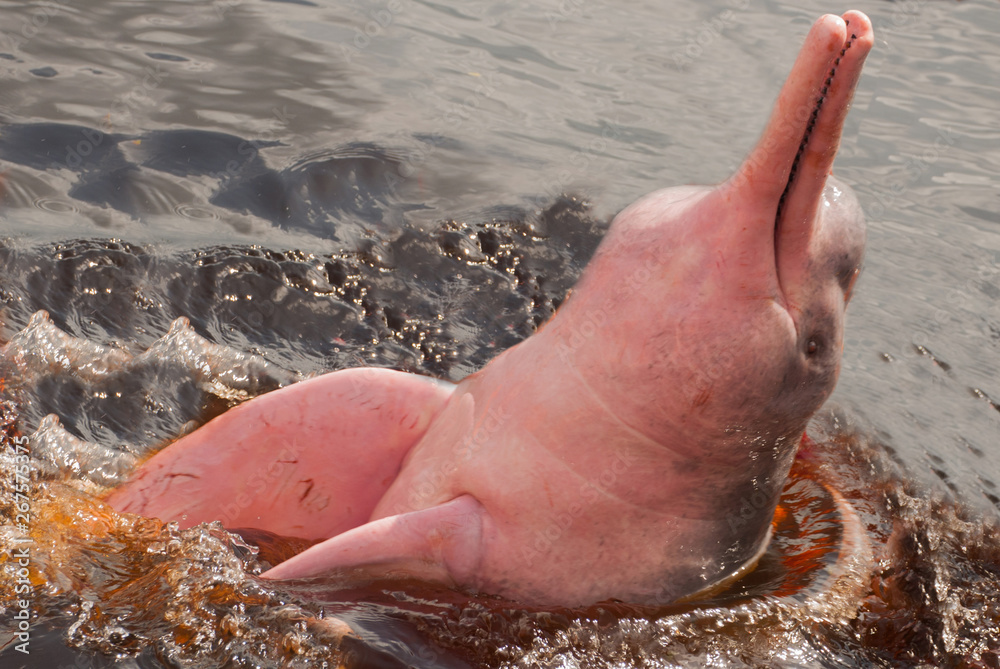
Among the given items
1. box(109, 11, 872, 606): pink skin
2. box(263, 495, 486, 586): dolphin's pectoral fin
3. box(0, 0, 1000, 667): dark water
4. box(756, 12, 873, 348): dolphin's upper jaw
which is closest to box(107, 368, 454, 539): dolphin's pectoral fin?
box(109, 11, 872, 606): pink skin

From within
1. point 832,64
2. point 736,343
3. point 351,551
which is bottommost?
point 351,551

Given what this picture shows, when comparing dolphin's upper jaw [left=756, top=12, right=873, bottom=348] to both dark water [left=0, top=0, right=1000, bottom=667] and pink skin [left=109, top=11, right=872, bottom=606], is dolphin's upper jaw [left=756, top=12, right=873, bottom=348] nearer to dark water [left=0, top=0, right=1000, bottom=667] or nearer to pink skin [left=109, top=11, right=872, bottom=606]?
pink skin [left=109, top=11, right=872, bottom=606]

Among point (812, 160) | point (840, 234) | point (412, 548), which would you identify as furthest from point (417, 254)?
point (812, 160)

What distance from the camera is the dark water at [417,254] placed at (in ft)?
10.5

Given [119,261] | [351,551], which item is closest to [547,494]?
[351,551]

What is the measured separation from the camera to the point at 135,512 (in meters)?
3.78

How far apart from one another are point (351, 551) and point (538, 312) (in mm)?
3003

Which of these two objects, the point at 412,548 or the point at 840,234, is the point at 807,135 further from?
the point at 412,548

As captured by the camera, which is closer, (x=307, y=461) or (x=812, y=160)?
(x=812, y=160)

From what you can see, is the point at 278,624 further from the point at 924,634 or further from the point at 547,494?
the point at 924,634

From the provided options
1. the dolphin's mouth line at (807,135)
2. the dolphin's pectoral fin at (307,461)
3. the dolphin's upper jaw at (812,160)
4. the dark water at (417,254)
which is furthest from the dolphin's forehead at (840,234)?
the dolphin's pectoral fin at (307,461)

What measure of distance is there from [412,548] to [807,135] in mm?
1768

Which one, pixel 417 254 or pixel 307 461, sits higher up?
pixel 307 461

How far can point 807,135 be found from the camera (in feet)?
8.39
